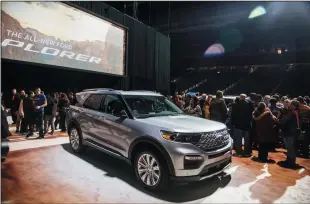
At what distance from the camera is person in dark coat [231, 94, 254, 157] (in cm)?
569

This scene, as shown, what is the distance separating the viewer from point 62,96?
8.30 meters

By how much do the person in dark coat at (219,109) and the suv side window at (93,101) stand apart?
11.1 ft

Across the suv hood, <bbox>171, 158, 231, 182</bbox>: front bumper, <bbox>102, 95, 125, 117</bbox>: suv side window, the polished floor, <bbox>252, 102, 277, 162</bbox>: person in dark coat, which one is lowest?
the polished floor

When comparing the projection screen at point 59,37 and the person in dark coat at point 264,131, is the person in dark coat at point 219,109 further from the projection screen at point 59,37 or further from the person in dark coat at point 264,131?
the projection screen at point 59,37

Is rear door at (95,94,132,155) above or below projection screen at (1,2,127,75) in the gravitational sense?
below

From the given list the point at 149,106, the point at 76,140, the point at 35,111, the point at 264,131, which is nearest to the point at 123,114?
the point at 149,106

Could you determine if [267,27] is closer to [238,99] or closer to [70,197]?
[238,99]

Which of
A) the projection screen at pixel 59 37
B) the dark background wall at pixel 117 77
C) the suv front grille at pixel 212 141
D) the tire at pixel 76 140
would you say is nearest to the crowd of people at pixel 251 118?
the tire at pixel 76 140

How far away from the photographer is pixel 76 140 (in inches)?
214

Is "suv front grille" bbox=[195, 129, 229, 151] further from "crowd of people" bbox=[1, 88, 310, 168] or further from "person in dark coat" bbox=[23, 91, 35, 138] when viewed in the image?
"person in dark coat" bbox=[23, 91, 35, 138]

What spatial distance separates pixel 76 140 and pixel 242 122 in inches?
173

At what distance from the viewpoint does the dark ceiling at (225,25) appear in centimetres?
2300

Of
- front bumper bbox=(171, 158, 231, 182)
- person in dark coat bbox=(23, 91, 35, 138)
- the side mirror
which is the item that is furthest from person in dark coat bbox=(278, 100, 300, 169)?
person in dark coat bbox=(23, 91, 35, 138)

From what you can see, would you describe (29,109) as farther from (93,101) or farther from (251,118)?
(251,118)
